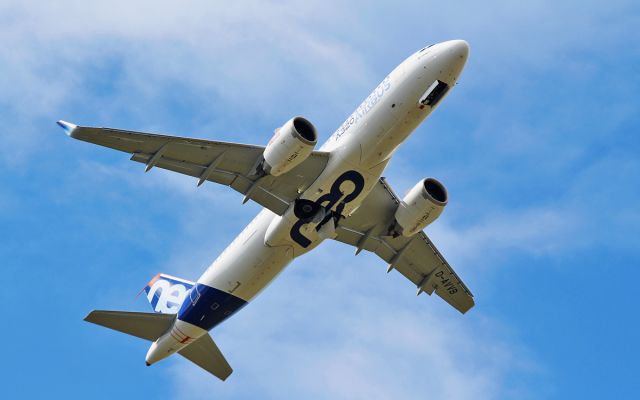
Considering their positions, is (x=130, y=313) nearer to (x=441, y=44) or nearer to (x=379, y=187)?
(x=379, y=187)

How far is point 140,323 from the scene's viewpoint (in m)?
42.8

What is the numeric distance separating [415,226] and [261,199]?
6.52m

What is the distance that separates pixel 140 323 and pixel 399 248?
39.2 ft

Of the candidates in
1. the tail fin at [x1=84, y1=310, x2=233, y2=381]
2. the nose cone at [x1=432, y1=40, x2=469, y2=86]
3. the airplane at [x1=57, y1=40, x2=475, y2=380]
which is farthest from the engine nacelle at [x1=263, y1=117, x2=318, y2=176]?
the tail fin at [x1=84, y1=310, x2=233, y2=381]

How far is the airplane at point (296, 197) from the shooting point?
122ft

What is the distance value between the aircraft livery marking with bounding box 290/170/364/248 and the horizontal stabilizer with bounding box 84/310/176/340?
7137 mm

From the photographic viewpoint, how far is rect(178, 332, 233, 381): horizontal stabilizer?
1751 inches

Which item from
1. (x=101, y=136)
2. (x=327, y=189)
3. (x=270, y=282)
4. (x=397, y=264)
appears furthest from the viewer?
(x=397, y=264)

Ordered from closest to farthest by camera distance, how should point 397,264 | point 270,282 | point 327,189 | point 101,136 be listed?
point 101,136 < point 327,189 < point 270,282 < point 397,264

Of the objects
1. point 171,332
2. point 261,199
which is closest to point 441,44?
point 261,199

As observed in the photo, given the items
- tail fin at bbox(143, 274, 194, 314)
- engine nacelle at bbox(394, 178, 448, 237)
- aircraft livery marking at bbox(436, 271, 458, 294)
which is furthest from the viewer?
aircraft livery marking at bbox(436, 271, 458, 294)

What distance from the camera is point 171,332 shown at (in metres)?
42.6

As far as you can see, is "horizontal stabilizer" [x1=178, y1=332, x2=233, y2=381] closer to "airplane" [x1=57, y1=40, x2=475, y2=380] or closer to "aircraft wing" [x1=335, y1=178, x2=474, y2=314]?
"airplane" [x1=57, y1=40, x2=475, y2=380]

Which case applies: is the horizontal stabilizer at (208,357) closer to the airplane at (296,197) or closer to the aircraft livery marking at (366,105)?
the airplane at (296,197)
